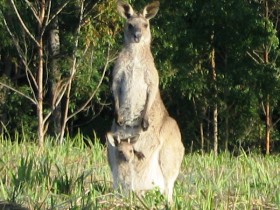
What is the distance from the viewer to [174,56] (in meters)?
20.8

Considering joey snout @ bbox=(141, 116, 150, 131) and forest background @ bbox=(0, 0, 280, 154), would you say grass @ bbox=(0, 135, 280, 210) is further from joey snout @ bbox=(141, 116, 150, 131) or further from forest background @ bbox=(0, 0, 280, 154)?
forest background @ bbox=(0, 0, 280, 154)

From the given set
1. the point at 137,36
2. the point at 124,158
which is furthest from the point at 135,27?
the point at 124,158

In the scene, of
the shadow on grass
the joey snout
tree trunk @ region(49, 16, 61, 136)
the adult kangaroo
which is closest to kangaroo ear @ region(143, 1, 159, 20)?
the adult kangaroo

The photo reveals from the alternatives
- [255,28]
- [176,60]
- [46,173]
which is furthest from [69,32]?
[46,173]

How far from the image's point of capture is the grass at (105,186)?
21.1 feet

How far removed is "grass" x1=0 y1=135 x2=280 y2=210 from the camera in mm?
6430

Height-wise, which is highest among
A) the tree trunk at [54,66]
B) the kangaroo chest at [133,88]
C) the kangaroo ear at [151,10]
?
the kangaroo ear at [151,10]

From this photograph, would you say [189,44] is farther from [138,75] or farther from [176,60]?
[138,75]

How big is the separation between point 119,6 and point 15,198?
2777 millimetres

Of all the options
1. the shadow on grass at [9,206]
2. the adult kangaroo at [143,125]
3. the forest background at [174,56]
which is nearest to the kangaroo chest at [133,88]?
the adult kangaroo at [143,125]

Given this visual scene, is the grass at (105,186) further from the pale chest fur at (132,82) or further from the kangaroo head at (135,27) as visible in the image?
the kangaroo head at (135,27)

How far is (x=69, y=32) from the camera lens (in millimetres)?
22234

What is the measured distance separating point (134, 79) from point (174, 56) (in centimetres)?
1245

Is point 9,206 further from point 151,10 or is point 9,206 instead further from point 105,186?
point 151,10
